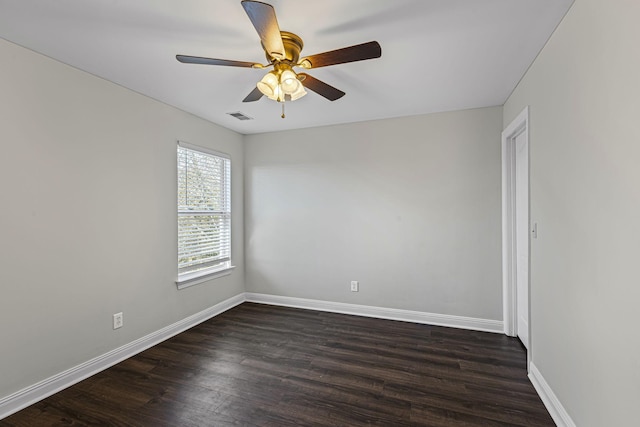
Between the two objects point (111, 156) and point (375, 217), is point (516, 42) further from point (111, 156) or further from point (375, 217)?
point (111, 156)

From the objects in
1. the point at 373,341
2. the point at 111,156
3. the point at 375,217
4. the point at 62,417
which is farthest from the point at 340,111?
the point at 62,417

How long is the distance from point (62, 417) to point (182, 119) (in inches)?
110

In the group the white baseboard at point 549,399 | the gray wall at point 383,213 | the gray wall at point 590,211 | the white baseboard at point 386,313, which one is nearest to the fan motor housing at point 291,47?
the gray wall at point 590,211

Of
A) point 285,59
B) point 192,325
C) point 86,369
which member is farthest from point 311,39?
point 192,325

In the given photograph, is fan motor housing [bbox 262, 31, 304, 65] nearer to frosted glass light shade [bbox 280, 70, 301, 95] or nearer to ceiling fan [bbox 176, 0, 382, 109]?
ceiling fan [bbox 176, 0, 382, 109]

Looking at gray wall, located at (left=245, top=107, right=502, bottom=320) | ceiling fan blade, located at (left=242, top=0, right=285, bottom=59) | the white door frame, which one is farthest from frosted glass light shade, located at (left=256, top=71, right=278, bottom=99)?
the white door frame

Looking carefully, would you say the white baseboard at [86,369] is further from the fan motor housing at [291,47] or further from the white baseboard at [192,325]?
the fan motor housing at [291,47]

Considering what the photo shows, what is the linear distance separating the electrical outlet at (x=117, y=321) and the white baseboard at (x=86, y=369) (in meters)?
0.20

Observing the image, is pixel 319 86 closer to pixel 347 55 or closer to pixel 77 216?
pixel 347 55

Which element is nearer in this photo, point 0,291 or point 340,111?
point 0,291

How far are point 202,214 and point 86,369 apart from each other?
72.7 inches

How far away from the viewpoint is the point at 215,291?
3895 mm

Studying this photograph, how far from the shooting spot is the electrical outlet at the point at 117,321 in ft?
8.72

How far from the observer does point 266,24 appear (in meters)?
1.45
